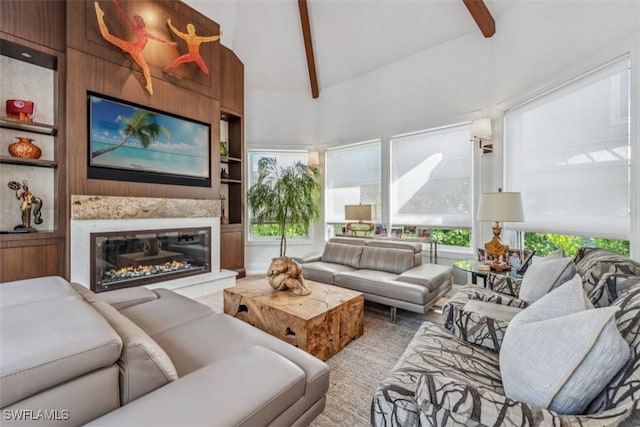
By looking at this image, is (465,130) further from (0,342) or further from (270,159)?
(0,342)

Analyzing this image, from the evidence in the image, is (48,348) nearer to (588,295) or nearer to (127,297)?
(127,297)

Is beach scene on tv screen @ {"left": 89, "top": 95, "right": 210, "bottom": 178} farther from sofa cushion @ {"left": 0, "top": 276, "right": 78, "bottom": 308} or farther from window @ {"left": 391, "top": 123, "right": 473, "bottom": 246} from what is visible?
window @ {"left": 391, "top": 123, "right": 473, "bottom": 246}

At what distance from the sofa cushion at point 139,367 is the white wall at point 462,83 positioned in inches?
120

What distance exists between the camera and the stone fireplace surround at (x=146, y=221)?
292 cm

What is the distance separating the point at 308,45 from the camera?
16.0ft

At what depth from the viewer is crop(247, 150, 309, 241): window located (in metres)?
5.33

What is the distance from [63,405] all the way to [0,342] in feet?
0.89

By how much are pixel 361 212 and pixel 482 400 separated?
3502 mm

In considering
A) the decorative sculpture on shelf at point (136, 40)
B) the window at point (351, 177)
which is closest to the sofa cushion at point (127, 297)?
the decorative sculpture on shelf at point (136, 40)

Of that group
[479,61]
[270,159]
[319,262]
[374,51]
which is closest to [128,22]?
[270,159]

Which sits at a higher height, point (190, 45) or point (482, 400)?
point (190, 45)

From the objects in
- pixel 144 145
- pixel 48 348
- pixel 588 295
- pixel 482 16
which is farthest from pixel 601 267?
pixel 144 145

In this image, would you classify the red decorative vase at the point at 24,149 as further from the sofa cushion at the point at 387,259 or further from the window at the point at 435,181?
the window at the point at 435,181

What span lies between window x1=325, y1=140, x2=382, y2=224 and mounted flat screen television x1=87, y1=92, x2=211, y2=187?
2.33 m
